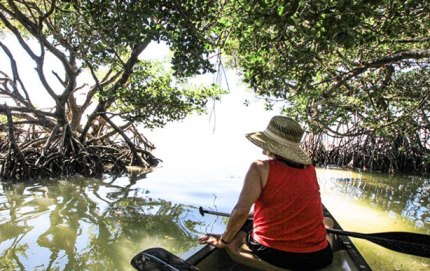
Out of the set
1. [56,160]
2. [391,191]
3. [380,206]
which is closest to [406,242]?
[380,206]

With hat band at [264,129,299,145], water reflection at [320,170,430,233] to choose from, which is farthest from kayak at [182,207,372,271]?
water reflection at [320,170,430,233]

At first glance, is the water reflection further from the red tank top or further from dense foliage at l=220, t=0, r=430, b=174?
the red tank top

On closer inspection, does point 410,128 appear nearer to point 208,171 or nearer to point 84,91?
point 208,171

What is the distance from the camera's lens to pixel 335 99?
261 inches

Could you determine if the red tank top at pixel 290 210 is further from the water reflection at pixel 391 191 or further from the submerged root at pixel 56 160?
the submerged root at pixel 56 160

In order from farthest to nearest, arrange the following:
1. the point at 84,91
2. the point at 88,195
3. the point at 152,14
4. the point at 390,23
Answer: the point at 84,91 → the point at 88,195 → the point at 390,23 → the point at 152,14

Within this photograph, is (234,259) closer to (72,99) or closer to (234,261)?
(234,261)

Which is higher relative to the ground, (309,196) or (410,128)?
(410,128)

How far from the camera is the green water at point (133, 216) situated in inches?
135

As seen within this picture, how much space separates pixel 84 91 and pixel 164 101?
4853 millimetres

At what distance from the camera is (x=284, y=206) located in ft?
6.88

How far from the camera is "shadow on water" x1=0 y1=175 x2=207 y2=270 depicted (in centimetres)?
328

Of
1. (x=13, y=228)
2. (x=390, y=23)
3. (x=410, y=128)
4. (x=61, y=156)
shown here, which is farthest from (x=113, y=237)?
(x=410, y=128)

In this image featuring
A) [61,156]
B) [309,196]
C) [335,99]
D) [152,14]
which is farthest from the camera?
[61,156]
